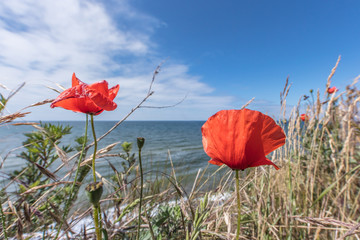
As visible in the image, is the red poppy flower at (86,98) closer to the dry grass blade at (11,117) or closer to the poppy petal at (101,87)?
the poppy petal at (101,87)

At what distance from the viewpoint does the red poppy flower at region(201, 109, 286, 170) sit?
48 centimetres

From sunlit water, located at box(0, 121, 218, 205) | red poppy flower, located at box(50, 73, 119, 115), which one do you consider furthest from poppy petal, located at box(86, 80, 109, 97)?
sunlit water, located at box(0, 121, 218, 205)

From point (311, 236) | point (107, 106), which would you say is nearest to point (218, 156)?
point (107, 106)

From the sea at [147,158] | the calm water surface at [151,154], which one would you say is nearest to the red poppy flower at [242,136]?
the sea at [147,158]

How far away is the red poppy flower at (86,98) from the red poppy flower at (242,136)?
0.31 metres

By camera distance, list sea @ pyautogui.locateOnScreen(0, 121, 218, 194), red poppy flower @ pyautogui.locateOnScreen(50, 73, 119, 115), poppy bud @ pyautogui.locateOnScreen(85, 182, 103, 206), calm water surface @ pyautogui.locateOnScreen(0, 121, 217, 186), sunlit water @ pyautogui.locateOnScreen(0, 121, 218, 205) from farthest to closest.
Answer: calm water surface @ pyautogui.locateOnScreen(0, 121, 217, 186) < sunlit water @ pyautogui.locateOnScreen(0, 121, 218, 205) < sea @ pyautogui.locateOnScreen(0, 121, 218, 194) < red poppy flower @ pyautogui.locateOnScreen(50, 73, 119, 115) < poppy bud @ pyautogui.locateOnScreen(85, 182, 103, 206)

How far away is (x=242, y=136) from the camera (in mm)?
489

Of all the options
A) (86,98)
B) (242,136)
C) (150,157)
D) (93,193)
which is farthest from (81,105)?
(150,157)

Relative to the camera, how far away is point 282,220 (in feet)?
3.81

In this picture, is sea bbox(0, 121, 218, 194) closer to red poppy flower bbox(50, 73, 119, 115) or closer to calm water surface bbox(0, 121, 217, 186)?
calm water surface bbox(0, 121, 217, 186)

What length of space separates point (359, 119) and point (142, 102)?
78.0 inches

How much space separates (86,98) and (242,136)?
449mm

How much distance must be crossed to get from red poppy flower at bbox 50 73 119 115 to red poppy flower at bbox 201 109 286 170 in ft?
1.03

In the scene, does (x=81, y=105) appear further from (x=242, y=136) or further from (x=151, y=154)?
(x=151, y=154)
